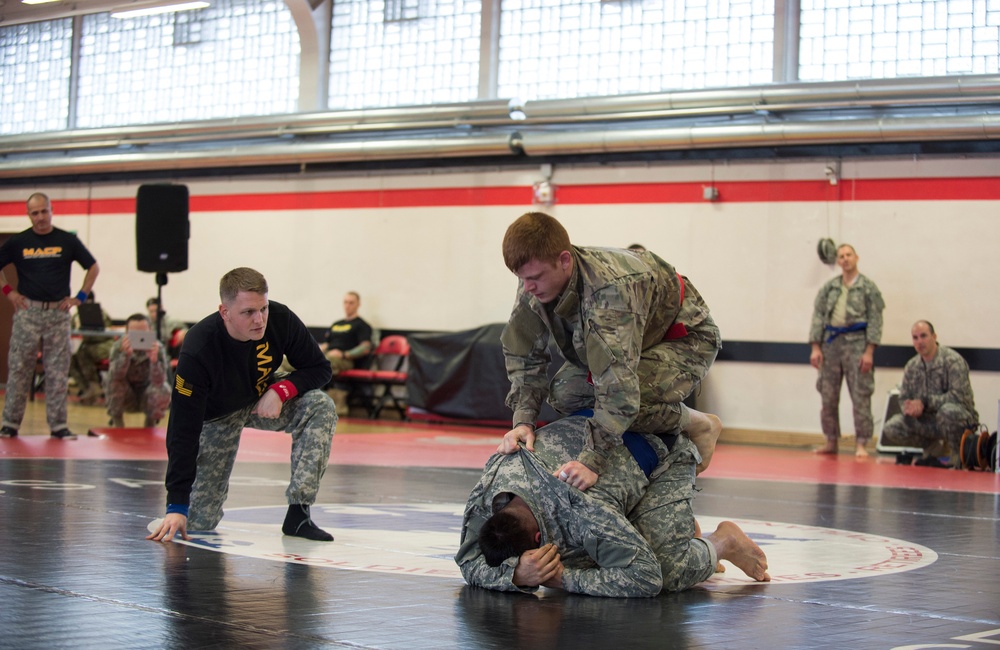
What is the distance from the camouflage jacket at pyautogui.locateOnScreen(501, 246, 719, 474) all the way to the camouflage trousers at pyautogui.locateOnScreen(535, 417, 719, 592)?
0.41 feet

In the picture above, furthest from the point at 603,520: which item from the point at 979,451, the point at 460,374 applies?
the point at 460,374

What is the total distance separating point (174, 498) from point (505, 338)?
50.0 inches

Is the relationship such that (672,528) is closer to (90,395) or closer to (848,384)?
(848,384)

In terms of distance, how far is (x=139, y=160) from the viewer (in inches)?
559

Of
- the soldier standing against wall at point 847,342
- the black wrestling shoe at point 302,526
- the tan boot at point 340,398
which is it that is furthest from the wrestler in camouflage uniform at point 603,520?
the tan boot at point 340,398

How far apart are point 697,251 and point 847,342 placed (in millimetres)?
2076

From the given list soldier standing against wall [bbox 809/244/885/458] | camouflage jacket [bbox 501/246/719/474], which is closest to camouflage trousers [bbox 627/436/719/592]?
camouflage jacket [bbox 501/246/719/474]

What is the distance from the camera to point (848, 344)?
975 centimetres

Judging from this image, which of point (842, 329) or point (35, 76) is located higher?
point (35, 76)

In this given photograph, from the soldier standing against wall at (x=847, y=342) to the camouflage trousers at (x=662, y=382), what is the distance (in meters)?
6.24

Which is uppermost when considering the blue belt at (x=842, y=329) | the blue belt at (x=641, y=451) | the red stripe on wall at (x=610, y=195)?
the red stripe on wall at (x=610, y=195)

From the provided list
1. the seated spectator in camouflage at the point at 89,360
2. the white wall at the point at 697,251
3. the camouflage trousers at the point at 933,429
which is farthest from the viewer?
the seated spectator in camouflage at the point at 89,360

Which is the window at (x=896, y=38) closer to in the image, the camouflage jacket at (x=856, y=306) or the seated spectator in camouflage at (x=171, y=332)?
the camouflage jacket at (x=856, y=306)

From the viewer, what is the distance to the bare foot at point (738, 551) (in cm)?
365
